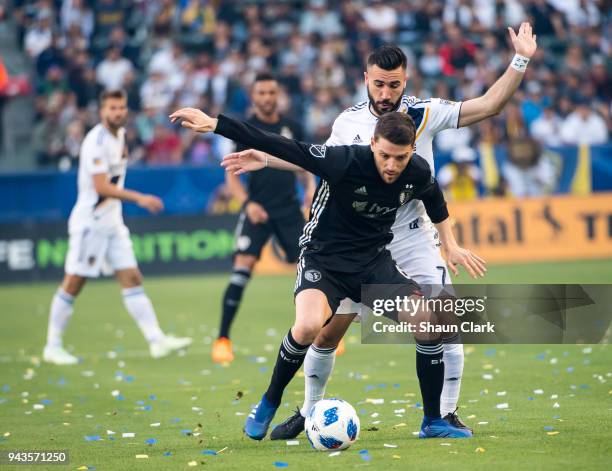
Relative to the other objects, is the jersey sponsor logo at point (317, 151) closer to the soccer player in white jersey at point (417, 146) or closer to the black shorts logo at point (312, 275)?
the soccer player in white jersey at point (417, 146)

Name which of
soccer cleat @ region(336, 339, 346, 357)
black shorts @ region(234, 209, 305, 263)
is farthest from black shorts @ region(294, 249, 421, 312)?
black shorts @ region(234, 209, 305, 263)

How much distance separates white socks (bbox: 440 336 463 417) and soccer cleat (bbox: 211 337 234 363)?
396cm

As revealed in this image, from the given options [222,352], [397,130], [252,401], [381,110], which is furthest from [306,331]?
[222,352]

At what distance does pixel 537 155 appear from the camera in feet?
67.1

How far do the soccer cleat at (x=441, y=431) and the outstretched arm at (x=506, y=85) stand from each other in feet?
6.22

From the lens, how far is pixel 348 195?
6996 mm

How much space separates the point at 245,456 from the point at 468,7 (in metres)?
19.1

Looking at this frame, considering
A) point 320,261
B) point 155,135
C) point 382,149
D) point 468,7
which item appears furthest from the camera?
point 468,7

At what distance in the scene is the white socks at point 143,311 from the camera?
11547 mm

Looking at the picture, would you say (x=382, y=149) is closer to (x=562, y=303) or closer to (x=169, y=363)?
(x=562, y=303)

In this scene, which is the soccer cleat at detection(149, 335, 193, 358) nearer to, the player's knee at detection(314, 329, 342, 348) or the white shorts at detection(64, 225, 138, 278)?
the white shorts at detection(64, 225, 138, 278)

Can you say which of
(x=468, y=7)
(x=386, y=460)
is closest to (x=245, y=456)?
(x=386, y=460)

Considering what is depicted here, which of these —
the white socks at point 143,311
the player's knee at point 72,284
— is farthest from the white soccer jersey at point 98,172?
the white socks at point 143,311

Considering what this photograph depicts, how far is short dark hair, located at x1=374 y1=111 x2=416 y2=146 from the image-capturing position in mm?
6645
